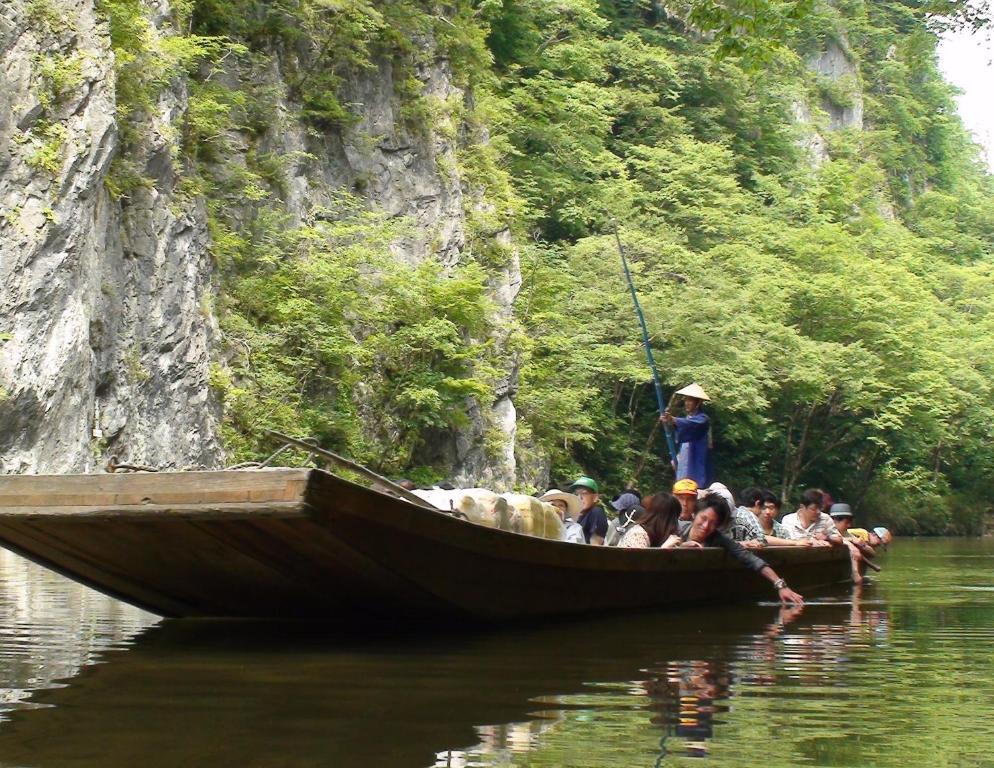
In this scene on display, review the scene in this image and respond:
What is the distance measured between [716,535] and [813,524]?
341 cm

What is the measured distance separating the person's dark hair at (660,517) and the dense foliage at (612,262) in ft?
14.1

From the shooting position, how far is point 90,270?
1645 centimetres

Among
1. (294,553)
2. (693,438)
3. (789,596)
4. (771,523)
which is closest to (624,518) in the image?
(693,438)

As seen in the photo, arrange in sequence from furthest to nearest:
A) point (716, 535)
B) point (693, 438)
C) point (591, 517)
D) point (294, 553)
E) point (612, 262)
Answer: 1. point (612, 262)
2. point (693, 438)
3. point (591, 517)
4. point (716, 535)
5. point (294, 553)

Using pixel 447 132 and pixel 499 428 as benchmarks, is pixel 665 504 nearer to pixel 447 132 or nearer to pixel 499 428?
pixel 499 428

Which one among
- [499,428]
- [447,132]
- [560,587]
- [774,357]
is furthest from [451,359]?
[560,587]

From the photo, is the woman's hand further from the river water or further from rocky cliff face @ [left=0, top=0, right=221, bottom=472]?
rocky cliff face @ [left=0, top=0, right=221, bottom=472]

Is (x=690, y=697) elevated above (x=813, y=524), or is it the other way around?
(x=813, y=524)

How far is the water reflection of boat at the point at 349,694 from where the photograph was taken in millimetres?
3830

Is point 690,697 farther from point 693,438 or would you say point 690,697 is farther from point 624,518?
point 624,518

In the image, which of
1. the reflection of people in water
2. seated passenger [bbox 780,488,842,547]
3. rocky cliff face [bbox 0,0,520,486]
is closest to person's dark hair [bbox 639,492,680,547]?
the reflection of people in water

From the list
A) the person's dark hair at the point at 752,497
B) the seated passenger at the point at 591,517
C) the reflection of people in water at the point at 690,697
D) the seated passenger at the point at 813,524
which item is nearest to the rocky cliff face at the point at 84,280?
the seated passenger at the point at 591,517

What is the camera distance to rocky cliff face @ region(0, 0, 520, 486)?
15305 mm

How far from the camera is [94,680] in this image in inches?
206
